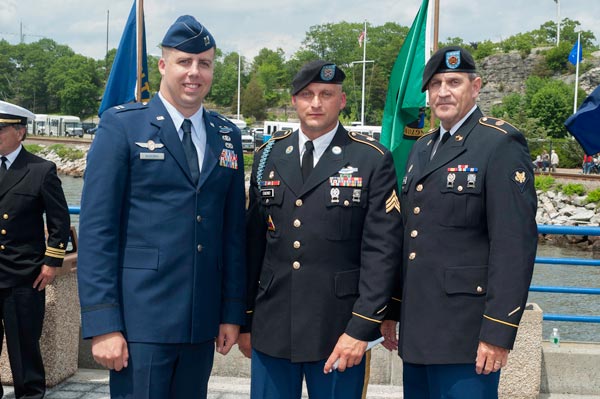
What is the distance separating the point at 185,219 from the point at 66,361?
2.81 meters

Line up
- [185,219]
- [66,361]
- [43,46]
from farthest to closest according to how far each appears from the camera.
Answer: [43,46] → [66,361] → [185,219]

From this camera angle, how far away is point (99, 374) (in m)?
5.32

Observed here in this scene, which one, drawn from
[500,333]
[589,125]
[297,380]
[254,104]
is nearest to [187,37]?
[297,380]

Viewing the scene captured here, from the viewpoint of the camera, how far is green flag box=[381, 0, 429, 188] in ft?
28.7

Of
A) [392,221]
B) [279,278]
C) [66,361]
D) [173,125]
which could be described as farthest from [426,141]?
[66,361]

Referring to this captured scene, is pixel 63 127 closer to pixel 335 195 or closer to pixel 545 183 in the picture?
pixel 545 183

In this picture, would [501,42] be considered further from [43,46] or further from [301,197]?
[301,197]

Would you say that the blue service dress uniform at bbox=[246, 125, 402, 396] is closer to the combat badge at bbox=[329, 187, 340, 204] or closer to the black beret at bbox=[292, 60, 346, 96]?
the combat badge at bbox=[329, 187, 340, 204]

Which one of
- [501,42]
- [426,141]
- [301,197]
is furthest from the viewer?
[501,42]

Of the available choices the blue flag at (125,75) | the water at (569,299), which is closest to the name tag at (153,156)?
the water at (569,299)

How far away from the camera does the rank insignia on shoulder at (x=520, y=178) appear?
291 centimetres

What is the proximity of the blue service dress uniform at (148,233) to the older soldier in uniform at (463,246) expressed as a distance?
922mm

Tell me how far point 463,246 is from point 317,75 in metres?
1.01

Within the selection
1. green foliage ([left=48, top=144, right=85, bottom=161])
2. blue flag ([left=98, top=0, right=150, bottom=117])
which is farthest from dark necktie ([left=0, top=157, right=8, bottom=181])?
green foliage ([left=48, top=144, right=85, bottom=161])
